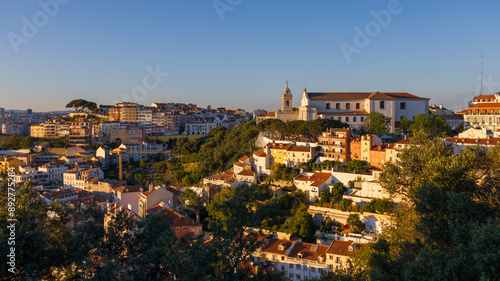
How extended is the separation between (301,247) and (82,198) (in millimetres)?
16513

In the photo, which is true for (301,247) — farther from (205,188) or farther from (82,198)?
(82,198)

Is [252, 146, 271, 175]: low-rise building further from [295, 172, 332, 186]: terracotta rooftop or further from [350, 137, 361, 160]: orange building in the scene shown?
[350, 137, 361, 160]: orange building

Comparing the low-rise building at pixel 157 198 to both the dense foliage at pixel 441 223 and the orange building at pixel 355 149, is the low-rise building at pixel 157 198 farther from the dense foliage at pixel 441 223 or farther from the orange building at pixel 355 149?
the dense foliage at pixel 441 223

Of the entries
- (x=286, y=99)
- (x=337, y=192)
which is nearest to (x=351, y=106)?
(x=286, y=99)

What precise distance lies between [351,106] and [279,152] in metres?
12.3

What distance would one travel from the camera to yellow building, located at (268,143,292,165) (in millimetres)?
25344

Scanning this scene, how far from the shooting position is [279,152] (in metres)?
25.6

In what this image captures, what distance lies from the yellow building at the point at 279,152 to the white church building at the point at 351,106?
819 cm

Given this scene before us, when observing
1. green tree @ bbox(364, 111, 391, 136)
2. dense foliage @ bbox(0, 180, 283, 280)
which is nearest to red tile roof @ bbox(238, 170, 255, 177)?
green tree @ bbox(364, 111, 391, 136)

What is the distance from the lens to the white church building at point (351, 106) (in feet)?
109

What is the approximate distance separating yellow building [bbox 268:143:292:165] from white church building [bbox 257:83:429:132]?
8.19 metres

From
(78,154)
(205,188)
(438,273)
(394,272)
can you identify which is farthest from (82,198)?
(438,273)

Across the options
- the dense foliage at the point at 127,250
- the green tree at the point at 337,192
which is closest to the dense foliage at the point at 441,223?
the dense foliage at the point at 127,250

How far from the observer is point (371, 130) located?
2911 cm
